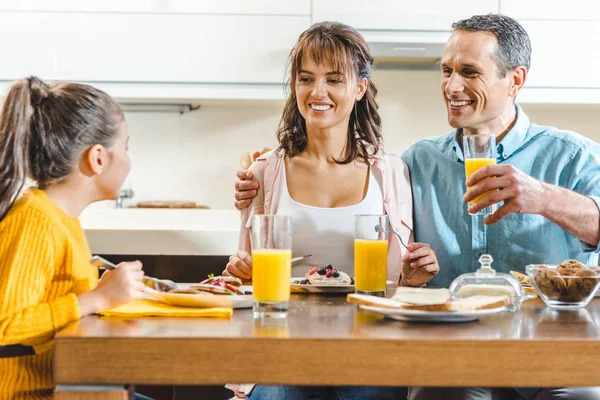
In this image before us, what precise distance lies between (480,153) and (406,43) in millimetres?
1886

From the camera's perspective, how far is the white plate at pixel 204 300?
1.27 meters

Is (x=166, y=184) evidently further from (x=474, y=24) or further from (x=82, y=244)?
(x=82, y=244)

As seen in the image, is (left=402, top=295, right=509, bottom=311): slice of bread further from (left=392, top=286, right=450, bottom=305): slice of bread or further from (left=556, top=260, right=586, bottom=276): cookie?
(left=556, top=260, right=586, bottom=276): cookie

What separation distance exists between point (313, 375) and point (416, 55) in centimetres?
260

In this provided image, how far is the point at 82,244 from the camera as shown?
138cm

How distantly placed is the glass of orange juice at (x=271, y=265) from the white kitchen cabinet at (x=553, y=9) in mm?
2537

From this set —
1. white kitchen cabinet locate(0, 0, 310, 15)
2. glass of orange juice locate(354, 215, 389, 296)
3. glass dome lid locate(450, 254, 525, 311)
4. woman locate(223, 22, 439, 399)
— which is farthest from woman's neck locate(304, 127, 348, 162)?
white kitchen cabinet locate(0, 0, 310, 15)

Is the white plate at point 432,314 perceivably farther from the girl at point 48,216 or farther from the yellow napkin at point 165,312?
the girl at point 48,216

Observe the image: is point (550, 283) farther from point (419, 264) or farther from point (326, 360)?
point (326, 360)

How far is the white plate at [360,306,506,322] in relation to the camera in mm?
1137

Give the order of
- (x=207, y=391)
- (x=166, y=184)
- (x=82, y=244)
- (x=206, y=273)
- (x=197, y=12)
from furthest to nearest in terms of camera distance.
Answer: (x=166, y=184) < (x=197, y=12) < (x=206, y=273) < (x=207, y=391) < (x=82, y=244)

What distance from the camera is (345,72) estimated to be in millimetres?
2090

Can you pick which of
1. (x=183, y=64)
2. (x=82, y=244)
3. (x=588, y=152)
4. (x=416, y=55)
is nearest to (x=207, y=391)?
(x=82, y=244)

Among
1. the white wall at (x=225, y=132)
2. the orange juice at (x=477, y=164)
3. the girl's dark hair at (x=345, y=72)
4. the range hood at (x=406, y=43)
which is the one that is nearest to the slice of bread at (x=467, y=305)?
the orange juice at (x=477, y=164)
